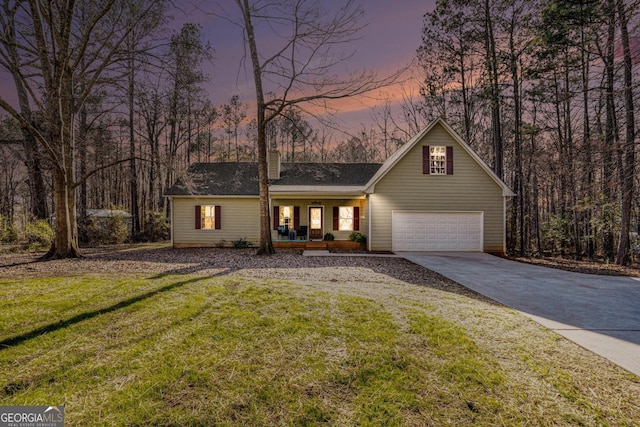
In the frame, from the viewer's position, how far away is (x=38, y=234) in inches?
496

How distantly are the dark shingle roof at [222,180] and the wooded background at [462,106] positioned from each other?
230cm

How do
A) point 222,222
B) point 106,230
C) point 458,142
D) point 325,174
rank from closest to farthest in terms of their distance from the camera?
point 458,142
point 222,222
point 106,230
point 325,174

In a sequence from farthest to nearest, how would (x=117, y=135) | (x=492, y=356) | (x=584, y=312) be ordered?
1. (x=117, y=135)
2. (x=584, y=312)
3. (x=492, y=356)

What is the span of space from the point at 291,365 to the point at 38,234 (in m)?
15.7

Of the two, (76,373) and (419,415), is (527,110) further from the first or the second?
(76,373)

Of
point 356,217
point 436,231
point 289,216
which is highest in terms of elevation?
point 289,216

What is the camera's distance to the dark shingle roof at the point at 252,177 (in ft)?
49.7

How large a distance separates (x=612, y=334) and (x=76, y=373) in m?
6.58

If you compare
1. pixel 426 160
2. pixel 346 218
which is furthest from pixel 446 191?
pixel 346 218

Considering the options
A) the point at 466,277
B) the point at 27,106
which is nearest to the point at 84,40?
the point at 27,106

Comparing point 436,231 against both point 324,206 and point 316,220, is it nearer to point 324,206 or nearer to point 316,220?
point 324,206

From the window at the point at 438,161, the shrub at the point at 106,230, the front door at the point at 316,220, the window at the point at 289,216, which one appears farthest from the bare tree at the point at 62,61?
the window at the point at 438,161

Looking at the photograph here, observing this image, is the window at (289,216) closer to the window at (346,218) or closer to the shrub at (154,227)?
the window at (346,218)

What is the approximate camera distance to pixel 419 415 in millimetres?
2307
